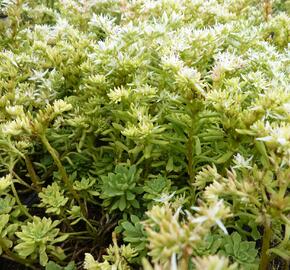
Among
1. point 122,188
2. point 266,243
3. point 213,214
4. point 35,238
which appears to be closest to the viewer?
point 213,214

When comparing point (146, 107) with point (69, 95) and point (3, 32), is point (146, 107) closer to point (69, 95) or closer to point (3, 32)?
point (69, 95)

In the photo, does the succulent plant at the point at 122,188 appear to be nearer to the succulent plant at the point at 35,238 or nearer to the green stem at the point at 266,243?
the succulent plant at the point at 35,238

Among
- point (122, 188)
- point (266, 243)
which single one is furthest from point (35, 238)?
point (266, 243)

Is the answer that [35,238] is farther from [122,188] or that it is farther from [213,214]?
[213,214]

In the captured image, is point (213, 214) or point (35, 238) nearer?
point (213, 214)

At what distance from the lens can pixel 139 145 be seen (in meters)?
1.52

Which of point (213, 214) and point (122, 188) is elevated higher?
point (213, 214)

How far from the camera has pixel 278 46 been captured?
2.22 metres

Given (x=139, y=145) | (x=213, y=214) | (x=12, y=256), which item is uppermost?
(x=213, y=214)

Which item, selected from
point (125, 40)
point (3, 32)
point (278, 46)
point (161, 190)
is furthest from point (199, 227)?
point (3, 32)

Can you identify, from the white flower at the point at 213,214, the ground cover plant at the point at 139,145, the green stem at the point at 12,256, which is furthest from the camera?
the green stem at the point at 12,256


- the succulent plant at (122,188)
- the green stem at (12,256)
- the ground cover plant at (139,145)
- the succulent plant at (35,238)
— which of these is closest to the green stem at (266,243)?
the ground cover plant at (139,145)

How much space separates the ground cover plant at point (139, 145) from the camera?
1.24m

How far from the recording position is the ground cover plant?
1.24m
